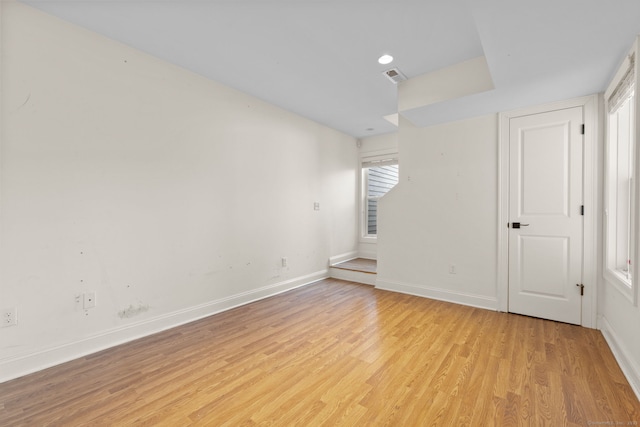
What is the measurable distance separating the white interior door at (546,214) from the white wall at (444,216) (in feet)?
0.72

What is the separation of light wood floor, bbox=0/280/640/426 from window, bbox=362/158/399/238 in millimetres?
2926

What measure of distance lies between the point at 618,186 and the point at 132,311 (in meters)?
4.44

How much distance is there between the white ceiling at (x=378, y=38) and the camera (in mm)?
1769

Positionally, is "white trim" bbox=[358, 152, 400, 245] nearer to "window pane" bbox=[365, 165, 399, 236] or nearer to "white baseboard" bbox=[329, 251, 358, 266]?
"window pane" bbox=[365, 165, 399, 236]

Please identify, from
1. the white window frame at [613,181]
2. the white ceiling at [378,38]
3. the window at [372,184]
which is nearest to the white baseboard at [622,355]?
the white window frame at [613,181]

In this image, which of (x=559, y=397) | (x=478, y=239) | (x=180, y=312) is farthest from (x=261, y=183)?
(x=559, y=397)

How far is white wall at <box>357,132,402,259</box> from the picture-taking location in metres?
5.21

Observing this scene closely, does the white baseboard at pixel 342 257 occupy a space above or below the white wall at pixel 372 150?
below

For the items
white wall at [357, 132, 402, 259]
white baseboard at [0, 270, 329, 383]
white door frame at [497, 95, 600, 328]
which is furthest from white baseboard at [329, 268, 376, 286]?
white door frame at [497, 95, 600, 328]

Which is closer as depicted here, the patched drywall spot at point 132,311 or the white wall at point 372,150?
the patched drywall spot at point 132,311

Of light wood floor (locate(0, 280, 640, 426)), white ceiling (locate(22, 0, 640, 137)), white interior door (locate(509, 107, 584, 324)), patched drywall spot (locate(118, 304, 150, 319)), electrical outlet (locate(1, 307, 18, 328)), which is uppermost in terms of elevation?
white ceiling (locate(22, 0, 640, 137))

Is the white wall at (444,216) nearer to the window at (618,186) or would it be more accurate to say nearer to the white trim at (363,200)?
the window at (618,186)

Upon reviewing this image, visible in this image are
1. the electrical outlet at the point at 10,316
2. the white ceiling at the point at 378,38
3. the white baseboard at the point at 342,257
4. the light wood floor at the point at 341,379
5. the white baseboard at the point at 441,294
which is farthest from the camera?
the white baseboard at the point at 342,257

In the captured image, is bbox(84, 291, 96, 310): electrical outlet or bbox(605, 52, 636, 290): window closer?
bbox(84, 291, 96, 310): electrical outlet
